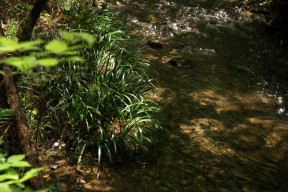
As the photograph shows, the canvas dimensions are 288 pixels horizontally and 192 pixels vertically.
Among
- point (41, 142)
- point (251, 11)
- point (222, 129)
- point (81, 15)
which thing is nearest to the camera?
point (41, 142)

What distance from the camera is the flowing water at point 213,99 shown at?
4.96m

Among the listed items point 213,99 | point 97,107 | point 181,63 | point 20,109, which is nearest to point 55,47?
point 20,109

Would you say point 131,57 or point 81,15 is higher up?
point 81,15

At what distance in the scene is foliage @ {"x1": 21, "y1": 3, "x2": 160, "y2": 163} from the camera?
16.2 ft

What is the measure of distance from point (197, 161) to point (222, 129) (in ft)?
4.27

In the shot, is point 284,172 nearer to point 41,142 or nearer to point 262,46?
point 41,142

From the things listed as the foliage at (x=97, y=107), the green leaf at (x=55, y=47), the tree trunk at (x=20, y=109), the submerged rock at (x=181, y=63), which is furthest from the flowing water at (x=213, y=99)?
the green leaf at (x=55, y=47)

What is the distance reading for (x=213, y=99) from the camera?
7.42 meters

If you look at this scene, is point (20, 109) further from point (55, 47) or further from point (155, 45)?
point (155, 45)

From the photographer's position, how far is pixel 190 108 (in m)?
6.84

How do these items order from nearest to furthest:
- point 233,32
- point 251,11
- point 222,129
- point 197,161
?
1. point 197,161
2. point 222,129
3. point 233,32
4. point 251,11

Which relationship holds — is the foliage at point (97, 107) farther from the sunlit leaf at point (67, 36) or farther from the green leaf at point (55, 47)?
the green leaf at point (55, 47)

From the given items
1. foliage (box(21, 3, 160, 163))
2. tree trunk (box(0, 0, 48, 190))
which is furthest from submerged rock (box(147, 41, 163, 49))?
tree trunk (box(0, 0, 48, 190))

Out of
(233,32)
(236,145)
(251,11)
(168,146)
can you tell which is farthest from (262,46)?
(168,146)
